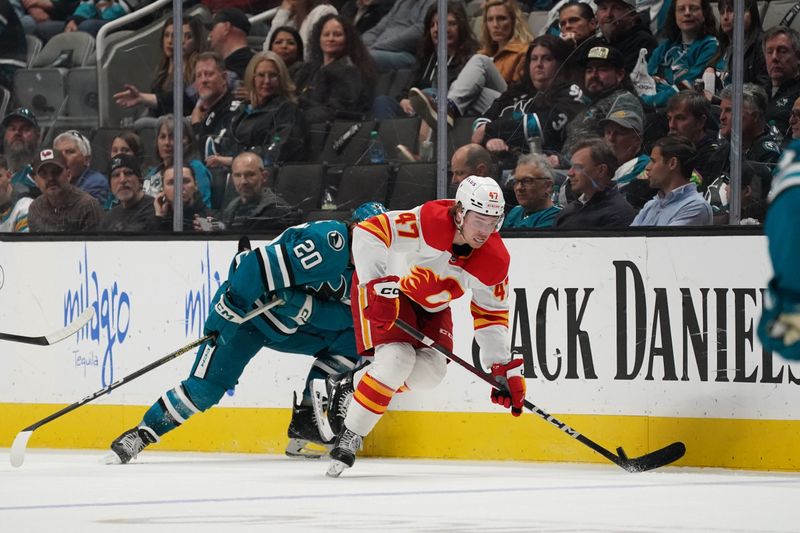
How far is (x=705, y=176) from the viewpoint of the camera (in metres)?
6.02

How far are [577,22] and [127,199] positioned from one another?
7.37 ft

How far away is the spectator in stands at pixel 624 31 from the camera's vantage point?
6383 mm

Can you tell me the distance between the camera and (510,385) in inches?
212

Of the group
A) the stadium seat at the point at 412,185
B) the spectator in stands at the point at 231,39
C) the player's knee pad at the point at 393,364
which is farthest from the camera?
the spectator in stands at the point at 231,39

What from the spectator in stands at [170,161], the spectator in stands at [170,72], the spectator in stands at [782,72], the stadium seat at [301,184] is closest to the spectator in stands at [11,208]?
the spectator in stands at [170,161]

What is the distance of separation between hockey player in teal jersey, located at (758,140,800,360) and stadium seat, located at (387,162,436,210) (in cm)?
405

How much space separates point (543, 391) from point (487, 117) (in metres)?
1.32

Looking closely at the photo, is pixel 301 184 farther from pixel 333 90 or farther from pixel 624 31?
pixel 624 31

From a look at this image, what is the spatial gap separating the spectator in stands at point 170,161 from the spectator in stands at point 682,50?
2.04m

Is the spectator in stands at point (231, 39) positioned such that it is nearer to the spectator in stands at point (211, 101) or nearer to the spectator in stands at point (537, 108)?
the spectator in stands at point (211, 101)

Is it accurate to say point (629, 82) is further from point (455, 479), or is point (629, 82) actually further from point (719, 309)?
point (455, 479)

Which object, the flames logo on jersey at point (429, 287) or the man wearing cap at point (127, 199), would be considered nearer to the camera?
the flames logo on jersey at point (429, 287)

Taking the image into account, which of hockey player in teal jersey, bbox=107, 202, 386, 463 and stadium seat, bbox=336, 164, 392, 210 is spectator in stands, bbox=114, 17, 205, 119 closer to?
stadium seat, bbox=336, 164, 392, 210

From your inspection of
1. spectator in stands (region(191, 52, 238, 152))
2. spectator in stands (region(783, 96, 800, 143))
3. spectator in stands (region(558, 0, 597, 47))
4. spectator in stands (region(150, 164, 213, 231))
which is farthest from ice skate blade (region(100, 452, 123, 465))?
spectator in stands (region(783, 96, 800, 143))
